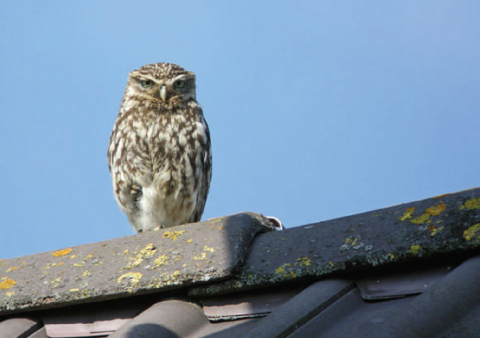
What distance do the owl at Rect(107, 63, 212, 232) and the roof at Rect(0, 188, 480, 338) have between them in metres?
1.72

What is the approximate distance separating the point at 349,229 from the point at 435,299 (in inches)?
18.9

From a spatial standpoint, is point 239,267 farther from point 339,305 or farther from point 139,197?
point 139,197

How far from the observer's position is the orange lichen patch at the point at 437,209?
6.01 ft

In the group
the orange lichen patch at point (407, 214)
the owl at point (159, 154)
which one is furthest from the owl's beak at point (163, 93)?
the orange lichen patch at point (407, 214)

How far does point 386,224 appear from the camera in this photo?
6.18 feet

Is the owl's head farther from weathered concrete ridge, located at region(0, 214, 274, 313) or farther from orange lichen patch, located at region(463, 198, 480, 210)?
A: orange lichen patch, located at region(463, 198, 480, 210)

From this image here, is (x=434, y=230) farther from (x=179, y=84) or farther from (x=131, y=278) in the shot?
(x=179, y=84)

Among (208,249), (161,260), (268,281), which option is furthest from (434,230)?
(161,260)

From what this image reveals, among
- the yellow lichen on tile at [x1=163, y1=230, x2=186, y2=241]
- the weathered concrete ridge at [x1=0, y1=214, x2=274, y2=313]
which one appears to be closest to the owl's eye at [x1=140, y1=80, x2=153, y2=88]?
the weathered concrete ridge at [x1=0, y1=214, x2=274, y2=313]

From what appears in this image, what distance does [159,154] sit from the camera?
4.00 metres

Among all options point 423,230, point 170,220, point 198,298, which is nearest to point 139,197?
point 170,220

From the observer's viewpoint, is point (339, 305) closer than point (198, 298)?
Yes

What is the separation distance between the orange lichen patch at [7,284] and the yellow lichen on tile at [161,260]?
19.2 inches

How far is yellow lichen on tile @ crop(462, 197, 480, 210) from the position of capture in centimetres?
179
